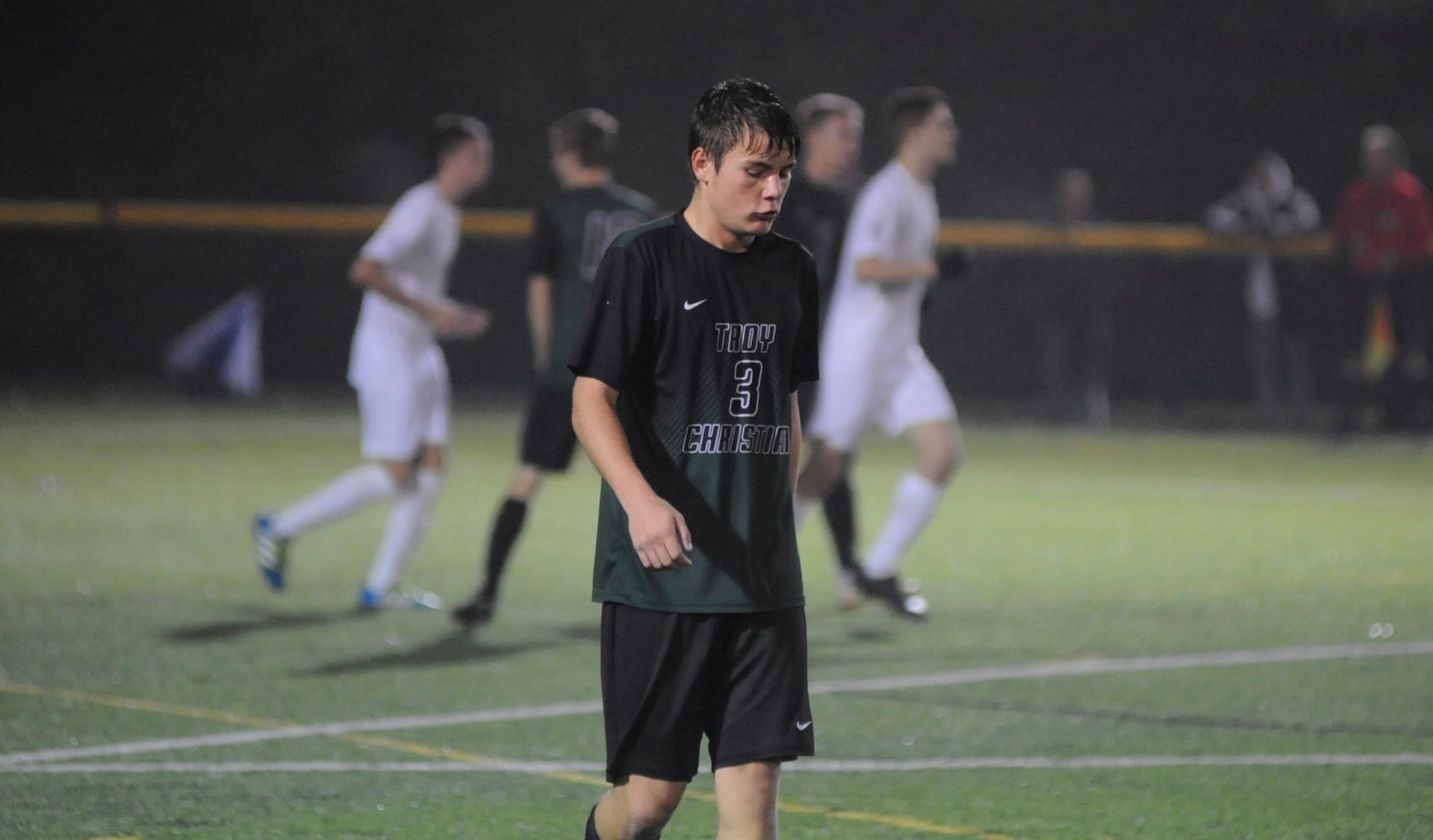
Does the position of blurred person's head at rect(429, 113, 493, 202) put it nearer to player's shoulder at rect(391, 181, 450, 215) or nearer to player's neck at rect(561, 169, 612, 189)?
player's shoulder at rect(391, 181, 450, 215)

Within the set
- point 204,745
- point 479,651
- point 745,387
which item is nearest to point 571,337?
point 479,651

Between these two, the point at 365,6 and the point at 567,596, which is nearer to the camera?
the point at 567,596

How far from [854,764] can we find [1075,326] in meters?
16.8

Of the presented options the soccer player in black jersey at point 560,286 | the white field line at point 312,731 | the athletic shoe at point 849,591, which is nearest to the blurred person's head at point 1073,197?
the athletic shoe at point 849,591

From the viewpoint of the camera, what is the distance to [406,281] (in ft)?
35.4

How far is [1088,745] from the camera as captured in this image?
7395mm

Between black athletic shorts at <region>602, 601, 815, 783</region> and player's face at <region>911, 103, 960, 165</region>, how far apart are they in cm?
625

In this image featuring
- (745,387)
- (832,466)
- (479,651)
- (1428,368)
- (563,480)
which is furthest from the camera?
(1428,368)

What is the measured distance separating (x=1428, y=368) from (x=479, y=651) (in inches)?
582

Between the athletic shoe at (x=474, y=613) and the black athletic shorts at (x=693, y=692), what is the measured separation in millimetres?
5297

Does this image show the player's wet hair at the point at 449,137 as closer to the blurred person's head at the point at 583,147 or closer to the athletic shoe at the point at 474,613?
the blurred person's head at the point at 583,147

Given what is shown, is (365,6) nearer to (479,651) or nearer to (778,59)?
(778,59)

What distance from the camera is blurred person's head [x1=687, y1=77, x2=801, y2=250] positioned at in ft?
15.1

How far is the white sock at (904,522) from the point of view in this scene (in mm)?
10570
